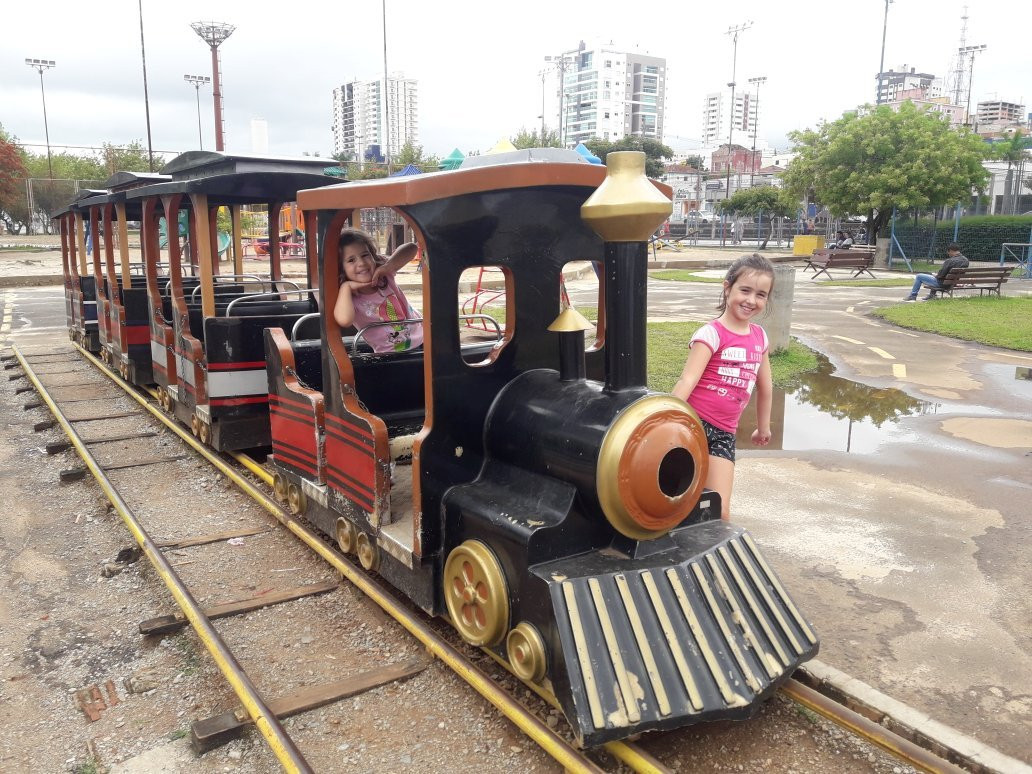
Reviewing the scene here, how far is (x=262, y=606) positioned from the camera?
3.93 metres

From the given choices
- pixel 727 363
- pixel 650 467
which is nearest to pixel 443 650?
pixel 650 467

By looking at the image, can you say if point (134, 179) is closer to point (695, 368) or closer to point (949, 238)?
point (695, 368)

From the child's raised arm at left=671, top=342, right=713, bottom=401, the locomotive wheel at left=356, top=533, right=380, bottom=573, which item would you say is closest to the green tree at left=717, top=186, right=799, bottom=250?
the child's raised arm at left=671, top=342, right=713, bottom=401

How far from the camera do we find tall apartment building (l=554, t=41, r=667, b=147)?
A: 13925 centimetres

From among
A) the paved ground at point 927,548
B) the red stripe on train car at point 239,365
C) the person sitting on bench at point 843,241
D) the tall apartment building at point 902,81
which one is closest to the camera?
the paved ground at point 927,548

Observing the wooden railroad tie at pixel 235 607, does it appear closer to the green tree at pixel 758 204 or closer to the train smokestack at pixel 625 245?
the train smokestack at pixel 625 245

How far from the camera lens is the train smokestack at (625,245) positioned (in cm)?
273

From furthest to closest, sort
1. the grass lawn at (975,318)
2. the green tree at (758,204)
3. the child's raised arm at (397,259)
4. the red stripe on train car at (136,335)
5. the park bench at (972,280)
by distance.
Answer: the green tree at (758,204), the park bench at (972,280), the grass lawn at (975,318), the red stripe on train car at (136,335), the child's raised arm at (397,259)

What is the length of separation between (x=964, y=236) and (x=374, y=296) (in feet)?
105

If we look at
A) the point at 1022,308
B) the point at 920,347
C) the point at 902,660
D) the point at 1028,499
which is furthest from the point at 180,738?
the point at 1022,308

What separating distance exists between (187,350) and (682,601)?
5.05 metres

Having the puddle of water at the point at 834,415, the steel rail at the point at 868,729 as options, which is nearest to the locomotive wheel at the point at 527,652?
the steel rail at the point at 868,729

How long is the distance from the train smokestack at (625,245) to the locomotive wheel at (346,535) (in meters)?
1.75

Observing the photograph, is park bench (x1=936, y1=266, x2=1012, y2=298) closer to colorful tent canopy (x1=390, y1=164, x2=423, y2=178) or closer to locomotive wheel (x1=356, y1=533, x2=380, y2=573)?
colorful tent canopy (x1=390, y1=164, x2=423, y2=178)
